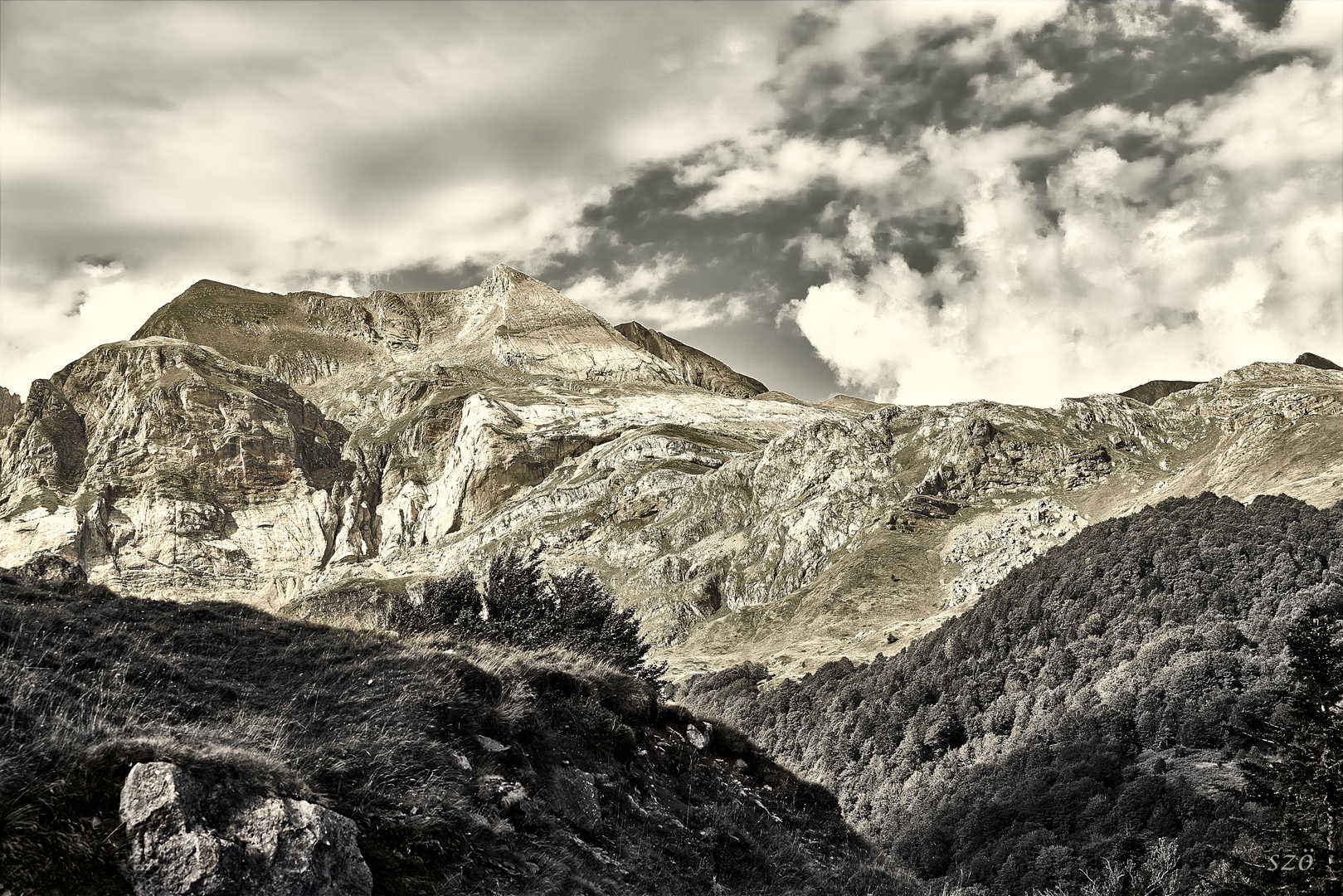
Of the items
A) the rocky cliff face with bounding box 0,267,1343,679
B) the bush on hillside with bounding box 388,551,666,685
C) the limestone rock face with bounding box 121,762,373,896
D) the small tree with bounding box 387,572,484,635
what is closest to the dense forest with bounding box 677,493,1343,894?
the bush on hillside with bounding box 388,551,666,685

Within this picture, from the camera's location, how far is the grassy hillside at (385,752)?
6.09 m

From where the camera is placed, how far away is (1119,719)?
39.4m

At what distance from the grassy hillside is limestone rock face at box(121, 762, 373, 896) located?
18 centimetres

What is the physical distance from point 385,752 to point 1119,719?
4065cm

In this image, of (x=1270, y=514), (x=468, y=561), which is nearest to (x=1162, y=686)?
(x=1270, y=514)

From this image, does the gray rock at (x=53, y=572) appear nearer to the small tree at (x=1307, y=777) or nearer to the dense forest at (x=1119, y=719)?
the dense forest at (x=1119, y=719)

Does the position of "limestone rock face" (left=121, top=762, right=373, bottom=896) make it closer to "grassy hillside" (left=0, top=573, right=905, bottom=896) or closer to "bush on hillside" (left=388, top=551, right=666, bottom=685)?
"grassy hillside" (left=0, top=573, right=905, bottom=896)

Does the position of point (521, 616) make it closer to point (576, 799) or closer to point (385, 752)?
point (576, 799)

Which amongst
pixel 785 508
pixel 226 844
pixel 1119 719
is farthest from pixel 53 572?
pixel 785 508

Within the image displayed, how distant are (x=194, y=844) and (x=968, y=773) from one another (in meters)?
42.9

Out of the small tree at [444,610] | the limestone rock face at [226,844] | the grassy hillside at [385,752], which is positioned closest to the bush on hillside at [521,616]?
the small tree at [444,610]

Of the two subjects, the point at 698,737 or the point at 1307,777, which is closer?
the point at 1307,777

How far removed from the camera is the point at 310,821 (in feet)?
21.8

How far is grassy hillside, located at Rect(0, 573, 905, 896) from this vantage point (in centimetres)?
609
